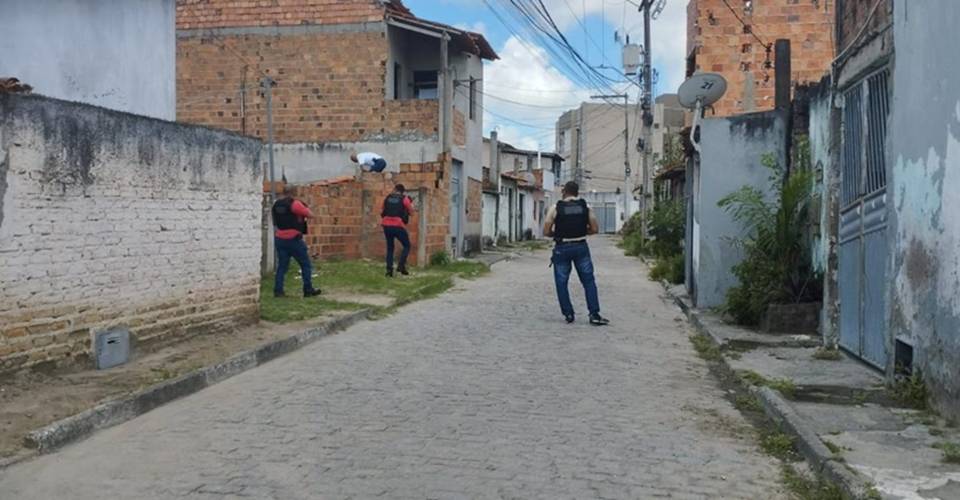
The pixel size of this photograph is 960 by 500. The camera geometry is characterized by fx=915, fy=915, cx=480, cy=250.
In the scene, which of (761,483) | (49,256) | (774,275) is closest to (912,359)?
(761,483)

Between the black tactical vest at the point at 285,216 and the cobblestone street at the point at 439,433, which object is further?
the black tactical vest at the point at 285,216

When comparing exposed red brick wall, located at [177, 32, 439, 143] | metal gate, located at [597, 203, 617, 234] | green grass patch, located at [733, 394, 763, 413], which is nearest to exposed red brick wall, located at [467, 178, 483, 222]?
exposed red brick wall, located at [177, 32, 439, 143]

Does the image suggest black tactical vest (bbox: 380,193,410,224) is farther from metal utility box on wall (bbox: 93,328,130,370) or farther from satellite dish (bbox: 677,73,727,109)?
metal utility box on wall (bbox: 93,328,130,370)

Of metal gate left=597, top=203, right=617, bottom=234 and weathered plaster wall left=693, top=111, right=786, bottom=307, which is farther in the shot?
metal gate left=597, top=203, right=617, bottom=234

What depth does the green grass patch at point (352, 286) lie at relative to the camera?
472 inches

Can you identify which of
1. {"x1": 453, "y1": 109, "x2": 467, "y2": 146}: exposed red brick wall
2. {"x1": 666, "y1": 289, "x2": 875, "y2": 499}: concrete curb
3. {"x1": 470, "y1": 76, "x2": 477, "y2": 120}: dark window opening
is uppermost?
{"x1": 470, "y1": 76, "x2": 477, "y2": 120}: dark window opening

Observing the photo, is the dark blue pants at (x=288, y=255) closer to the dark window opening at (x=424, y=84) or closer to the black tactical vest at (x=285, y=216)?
the black tactical vest at (x=285, y=216)

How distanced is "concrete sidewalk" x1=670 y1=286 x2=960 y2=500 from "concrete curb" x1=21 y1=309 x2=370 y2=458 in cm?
457

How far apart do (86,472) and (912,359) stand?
5638 millimetres

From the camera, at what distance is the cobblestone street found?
5.02m

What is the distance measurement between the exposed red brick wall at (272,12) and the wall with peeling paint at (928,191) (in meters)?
16.5

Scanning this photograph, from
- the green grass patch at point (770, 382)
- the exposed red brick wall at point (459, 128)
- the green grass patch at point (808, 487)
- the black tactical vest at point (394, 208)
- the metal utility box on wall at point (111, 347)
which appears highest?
the exposed red brick wall at point (459, 128)

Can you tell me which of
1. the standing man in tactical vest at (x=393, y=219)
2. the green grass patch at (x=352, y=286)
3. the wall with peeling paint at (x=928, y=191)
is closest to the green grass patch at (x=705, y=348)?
the wall with peeling paint at (x=928, y=191)

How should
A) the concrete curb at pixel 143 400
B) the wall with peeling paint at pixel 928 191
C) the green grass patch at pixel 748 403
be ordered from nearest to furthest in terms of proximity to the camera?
the concrete curb at pixel 143 400 < the wall with peeling paint at pixel 928 191 < the green grass patch at pixel 748 403
